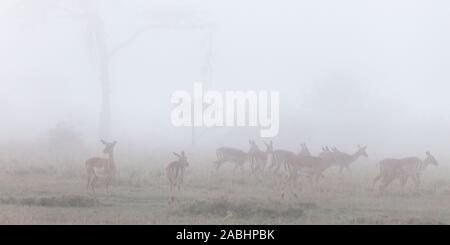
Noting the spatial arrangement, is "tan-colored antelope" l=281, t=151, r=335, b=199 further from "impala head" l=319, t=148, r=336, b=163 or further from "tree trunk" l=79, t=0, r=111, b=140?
"tree trunk" l=79, t=0, r=111, b=140

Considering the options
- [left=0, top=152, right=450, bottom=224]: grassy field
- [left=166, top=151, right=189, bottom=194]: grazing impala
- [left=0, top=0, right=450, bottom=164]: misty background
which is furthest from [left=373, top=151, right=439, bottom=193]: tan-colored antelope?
[left=0, top=0, right=450, bottom=164]: misty background

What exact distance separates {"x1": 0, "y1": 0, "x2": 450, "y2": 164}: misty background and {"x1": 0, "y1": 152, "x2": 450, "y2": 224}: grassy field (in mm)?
31318

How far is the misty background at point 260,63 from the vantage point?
195ft

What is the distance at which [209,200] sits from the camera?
1684cm

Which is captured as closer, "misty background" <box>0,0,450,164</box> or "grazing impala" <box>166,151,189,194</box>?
"grazing impala" <box>166,151,189,194</box>

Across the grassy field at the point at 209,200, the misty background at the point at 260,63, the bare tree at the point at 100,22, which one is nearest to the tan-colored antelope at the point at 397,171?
Answer: the grassy field at the point at 209,200

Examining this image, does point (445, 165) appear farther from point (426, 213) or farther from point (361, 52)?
point (361, 52)

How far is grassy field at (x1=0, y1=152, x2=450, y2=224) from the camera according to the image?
15133 millimetres

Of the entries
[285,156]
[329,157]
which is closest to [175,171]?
[285,156]

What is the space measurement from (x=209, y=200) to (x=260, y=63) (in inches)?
3821

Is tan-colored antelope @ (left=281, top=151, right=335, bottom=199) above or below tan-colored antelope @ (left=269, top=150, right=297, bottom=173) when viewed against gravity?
below
